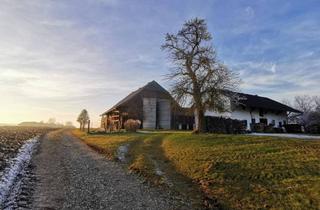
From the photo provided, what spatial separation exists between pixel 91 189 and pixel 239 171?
23.3ft

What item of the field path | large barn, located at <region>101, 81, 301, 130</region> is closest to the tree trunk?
the field path

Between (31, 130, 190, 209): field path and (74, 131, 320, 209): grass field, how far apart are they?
1191 millimetres

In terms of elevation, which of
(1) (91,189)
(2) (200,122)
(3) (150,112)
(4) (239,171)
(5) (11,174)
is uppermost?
(3) (150,112)

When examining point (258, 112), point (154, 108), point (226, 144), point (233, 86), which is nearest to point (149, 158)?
point (226, 144)

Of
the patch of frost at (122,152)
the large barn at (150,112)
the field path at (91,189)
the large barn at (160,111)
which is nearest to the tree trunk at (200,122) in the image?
the patch of frost at (122,152)

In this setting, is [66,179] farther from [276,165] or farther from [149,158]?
[276,165]

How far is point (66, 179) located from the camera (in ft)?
47.0

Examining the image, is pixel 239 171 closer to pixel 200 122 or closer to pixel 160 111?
pixel 200 122

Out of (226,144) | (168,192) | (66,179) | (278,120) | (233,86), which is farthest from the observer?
(278,120)

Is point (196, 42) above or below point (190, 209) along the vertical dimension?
above

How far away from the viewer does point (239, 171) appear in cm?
1502

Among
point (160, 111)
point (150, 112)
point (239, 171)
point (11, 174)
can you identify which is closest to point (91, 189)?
point (11, 174)

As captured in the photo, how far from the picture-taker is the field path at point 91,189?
35.3 ft

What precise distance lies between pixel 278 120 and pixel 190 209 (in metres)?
49.0
